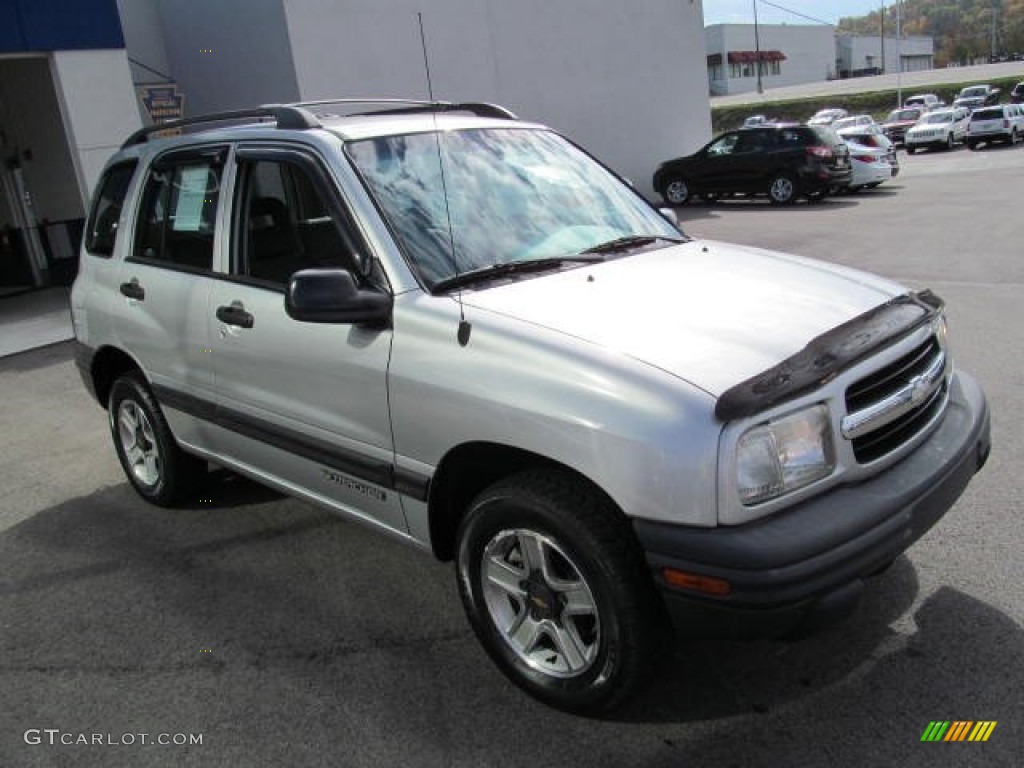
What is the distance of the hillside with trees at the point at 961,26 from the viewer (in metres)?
120

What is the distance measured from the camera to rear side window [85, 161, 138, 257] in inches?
192

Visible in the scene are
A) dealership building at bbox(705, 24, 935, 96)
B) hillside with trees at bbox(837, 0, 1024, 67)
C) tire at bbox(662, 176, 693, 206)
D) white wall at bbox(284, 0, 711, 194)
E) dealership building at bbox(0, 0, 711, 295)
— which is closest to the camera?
dealership building at bbox(0, 0, 711, 295)

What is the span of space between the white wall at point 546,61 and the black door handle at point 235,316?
11437 millimetres

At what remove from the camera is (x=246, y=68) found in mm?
15164

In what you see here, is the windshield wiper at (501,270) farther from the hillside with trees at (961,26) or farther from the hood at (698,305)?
the hillside with trees at (961,26)

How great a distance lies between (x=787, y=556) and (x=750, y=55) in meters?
100

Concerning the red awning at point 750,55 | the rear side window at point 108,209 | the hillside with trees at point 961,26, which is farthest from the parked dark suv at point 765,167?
the hillside with trees at point 961,26

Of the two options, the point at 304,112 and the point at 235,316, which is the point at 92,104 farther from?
the point at 235,316

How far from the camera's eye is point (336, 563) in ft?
13.7

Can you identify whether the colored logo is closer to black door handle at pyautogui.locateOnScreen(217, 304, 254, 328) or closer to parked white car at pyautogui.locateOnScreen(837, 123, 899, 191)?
black door handle at pyautogui.locateOnScreen(217, 304, 254, 328)

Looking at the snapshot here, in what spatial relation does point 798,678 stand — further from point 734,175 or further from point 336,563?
point 734,175

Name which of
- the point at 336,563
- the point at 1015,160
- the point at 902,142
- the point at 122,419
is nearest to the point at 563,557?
the point at 336,563

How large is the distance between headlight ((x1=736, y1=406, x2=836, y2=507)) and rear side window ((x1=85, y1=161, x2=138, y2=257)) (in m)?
3.69

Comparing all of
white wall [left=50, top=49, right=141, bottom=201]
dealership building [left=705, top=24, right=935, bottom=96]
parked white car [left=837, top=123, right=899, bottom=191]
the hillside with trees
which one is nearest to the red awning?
dealership building [left=705, top=24, right=935, bottom=96]
